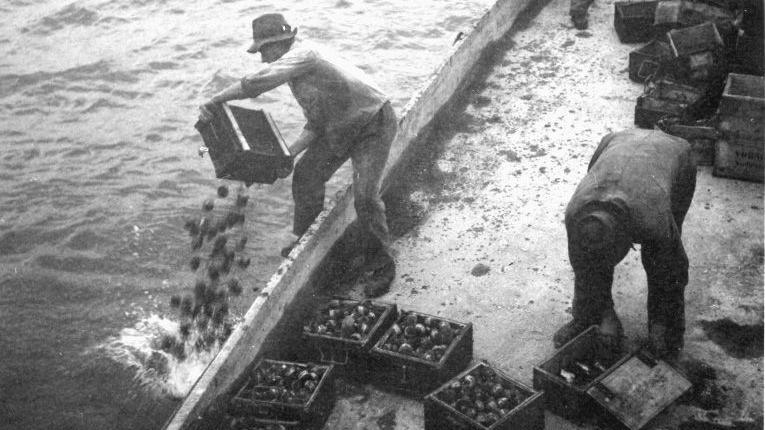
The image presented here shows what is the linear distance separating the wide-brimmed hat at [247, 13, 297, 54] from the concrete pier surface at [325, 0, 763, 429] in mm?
1909

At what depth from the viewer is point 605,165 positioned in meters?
3.99

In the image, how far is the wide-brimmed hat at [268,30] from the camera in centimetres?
487

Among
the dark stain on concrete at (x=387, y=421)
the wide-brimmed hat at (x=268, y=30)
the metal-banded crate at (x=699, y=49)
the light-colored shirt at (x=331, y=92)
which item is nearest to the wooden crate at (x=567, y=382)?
the dark stain on concrete at (x=387, y=421)

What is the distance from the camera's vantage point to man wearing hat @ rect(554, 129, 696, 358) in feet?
12.1

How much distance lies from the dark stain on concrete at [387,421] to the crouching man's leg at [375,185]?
1.12 m

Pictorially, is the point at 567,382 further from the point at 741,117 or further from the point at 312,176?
the point at 741,117

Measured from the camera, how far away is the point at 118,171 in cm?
879

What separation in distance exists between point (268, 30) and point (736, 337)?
3881 mm

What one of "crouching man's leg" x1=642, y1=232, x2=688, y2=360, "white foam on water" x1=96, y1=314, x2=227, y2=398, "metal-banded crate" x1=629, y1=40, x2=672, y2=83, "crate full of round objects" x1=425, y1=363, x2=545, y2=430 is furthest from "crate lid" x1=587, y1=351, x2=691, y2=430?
"metal-banded crate" x1=629, y1=40, x2=672, y2=83

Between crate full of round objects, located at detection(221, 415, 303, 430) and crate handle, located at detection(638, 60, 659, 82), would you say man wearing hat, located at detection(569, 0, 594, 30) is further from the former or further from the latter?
crate full of round objects, located at detection(221, 415, 303, 430)

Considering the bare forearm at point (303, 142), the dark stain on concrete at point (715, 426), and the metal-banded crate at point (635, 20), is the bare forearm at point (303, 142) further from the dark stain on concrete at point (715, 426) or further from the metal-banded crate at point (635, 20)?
the metal-banded crate at point (635, 20)

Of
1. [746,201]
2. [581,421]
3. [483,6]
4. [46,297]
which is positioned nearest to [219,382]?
[581,421]

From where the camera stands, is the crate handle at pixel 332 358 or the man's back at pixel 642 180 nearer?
the man's back at pixel 642 180

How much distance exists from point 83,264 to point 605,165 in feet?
18.8
